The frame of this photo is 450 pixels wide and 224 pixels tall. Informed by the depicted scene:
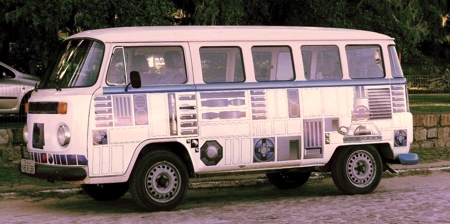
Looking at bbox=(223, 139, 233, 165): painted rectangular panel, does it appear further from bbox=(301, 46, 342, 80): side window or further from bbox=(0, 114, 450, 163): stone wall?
bbox=(0, 114, 450, 163): stone wall

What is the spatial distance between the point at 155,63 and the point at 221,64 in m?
0.86

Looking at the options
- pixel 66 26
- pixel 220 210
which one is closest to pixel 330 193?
pixel 220 210

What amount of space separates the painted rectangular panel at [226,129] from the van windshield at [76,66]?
1.46 m

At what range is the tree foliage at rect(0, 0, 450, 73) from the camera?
19.6 meters

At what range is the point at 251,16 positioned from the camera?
22969mm

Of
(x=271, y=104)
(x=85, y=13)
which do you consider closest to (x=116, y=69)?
(x=271, y=104)

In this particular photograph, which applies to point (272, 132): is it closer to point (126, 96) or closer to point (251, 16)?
point (126, 96)

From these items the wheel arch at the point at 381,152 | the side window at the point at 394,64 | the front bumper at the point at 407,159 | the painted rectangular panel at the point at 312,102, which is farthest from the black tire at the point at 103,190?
the side window at the point at 394,64

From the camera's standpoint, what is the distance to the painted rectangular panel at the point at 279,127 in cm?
1280

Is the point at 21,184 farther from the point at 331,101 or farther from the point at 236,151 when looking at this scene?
the point at 331,101

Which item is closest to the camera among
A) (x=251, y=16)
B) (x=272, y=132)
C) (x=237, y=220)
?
(x=237, y=220)

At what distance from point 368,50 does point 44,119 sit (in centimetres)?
450

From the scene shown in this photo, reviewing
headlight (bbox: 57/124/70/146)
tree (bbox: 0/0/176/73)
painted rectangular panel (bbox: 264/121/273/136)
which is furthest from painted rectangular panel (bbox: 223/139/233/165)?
tree (bbox: 0/0/176/73)

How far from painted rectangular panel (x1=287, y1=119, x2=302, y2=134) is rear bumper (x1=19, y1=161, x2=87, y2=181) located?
277 centimetres
